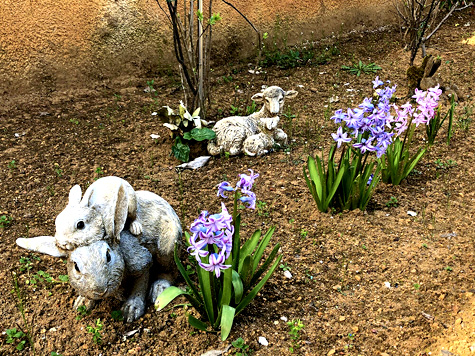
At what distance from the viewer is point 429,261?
334 centimetres

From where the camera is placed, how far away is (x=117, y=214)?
2.66 metres

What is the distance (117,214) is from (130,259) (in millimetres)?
281

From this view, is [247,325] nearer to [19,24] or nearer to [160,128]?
[160,128]

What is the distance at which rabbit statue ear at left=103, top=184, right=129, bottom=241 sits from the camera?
2.60 metres

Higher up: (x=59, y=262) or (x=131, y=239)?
(x=131, y=239)

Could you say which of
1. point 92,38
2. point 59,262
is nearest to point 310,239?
point 59,262

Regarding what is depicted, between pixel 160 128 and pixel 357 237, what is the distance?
2.47 meters

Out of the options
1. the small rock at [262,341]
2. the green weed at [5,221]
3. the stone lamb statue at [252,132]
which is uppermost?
the stone lamb statue at [252,132]

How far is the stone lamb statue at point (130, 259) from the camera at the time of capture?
2.45m

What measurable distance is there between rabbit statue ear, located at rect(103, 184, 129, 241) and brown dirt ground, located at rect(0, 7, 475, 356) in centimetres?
60

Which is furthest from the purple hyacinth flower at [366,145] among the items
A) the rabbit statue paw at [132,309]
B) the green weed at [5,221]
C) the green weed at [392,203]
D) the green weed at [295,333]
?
the green weed at [5,221]

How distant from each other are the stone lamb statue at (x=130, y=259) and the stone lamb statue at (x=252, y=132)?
170 centimetres

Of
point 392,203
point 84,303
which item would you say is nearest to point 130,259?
point 84,303

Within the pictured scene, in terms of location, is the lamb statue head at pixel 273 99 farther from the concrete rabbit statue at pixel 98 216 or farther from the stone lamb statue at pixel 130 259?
the concrete rabbit statue at pixel 98 216
